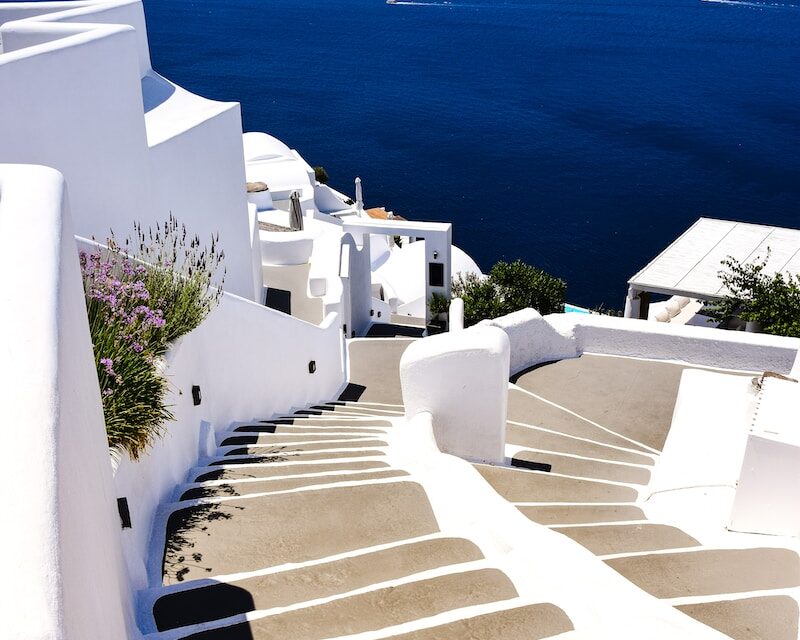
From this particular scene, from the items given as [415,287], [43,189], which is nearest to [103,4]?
[43,189]

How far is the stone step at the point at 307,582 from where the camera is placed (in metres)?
4.30

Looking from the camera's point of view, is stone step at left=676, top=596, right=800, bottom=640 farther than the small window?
No

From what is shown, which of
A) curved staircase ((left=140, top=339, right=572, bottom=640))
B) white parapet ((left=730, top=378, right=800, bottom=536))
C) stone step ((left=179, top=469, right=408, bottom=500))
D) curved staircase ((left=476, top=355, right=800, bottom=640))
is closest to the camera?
curved staircase ((left=140, top=339, right=572, bottom=640))

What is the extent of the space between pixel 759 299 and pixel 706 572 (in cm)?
1011

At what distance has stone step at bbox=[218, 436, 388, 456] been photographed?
7.74 m

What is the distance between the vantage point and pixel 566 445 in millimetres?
9930

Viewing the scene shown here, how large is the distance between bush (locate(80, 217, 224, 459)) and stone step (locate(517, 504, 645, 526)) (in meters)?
3.38

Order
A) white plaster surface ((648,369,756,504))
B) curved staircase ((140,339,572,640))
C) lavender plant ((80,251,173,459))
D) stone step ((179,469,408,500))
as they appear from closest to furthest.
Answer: curved staircase ((140,339,572,640))
lavender plant ((80,251,173,459))
stone step ((179,469,408,500))
white plaster surface ((648,369,756,504))

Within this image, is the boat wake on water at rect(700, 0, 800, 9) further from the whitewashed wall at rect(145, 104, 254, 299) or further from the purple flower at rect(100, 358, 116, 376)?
the purple flower at rect(100, 358, 116, 376)

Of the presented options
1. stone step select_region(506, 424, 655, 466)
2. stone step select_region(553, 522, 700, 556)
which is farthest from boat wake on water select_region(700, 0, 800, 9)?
stone step select_region(553, 522, 700, 556)

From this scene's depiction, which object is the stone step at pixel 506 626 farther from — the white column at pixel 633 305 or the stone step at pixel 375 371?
the white column at pixel 633 305

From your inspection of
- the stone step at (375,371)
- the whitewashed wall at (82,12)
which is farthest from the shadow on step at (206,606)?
the stone step at (375,371)

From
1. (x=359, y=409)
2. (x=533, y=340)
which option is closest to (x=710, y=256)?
(x=533, y=340)

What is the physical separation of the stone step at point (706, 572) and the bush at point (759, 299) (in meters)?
8.28
